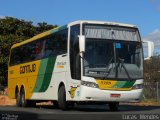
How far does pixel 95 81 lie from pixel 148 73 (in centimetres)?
3713

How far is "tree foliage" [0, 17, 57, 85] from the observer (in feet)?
177

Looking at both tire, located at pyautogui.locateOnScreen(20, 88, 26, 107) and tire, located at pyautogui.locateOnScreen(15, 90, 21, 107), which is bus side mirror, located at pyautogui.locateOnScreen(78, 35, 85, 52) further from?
tire, located at pyautogui.locateOnScreen(15, 90, 21, 107)

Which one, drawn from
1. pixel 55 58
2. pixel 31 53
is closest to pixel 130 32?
pixel 55 58

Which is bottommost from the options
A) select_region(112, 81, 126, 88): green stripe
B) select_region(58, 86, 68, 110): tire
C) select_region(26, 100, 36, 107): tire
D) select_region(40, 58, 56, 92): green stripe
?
select_region(26, 100, 36, 107): tire

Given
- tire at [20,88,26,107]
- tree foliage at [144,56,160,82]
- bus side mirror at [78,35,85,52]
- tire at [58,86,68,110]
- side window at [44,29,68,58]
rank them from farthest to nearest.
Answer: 1. tree foliage at [144,56,160,82]
2. tire at [20,88,26,107]
3. side window at [44,29,68,58]
4. tire at [58,86,68,110]
5. bus side mirror at [78,35,85,52]

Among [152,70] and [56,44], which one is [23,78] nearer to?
[56,44]

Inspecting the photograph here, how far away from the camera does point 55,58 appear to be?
1973 centimetres

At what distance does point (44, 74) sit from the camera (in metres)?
21.2

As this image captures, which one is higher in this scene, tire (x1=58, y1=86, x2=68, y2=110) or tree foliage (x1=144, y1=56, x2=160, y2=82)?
tree foliage (x1=144, y1=56, x2=160, y2=82)

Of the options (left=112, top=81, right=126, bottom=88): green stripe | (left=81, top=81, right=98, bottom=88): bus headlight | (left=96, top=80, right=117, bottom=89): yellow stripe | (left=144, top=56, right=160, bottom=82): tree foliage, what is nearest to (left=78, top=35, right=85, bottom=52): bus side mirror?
(left=81, top=81, right=98, bottom=88): bus headlight

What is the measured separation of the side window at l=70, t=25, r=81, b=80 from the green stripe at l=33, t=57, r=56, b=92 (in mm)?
2061

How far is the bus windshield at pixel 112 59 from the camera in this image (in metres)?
17.1

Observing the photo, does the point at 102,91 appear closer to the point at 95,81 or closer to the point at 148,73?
the point at 95,81

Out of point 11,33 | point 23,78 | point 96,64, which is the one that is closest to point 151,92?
point 23,78
